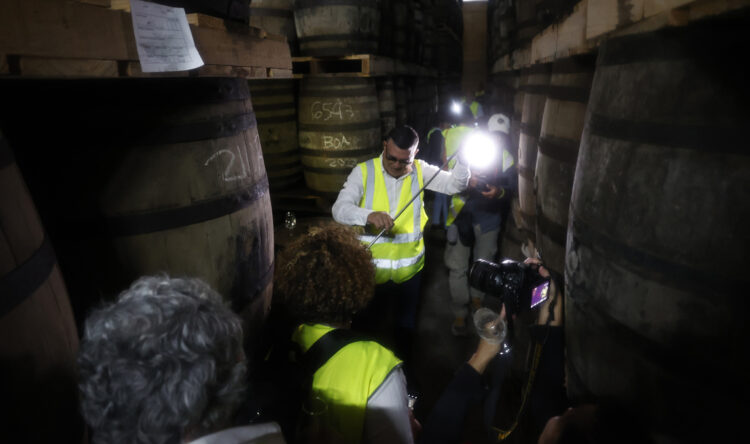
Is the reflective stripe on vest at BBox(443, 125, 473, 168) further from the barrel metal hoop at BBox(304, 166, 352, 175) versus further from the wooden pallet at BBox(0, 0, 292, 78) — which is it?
the wooden pallet at BBox(0, 0, 292, 78)

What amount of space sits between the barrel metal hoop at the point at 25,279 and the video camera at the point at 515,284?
144cm

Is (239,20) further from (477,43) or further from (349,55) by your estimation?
(477,43)

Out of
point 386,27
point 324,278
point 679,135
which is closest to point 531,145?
point 679,135

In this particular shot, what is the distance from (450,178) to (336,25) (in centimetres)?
240

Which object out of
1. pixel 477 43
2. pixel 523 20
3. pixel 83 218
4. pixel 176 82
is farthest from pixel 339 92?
pixel 477 43

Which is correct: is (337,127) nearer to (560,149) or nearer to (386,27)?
(386,27)

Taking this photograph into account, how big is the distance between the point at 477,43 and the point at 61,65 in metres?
11.9

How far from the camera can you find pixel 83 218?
1.31 m

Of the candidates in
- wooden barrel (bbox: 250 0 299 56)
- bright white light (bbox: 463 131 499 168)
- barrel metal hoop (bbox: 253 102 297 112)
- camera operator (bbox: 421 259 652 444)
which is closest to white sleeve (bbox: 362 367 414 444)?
camera operator (bbox: 421 259 652 444)

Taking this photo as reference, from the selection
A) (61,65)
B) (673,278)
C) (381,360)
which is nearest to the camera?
(61,65)

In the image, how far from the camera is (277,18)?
4742mm

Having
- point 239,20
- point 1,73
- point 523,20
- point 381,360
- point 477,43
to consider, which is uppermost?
point 477,43

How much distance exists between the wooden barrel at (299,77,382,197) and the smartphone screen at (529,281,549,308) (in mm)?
3240

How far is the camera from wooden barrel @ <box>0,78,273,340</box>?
4.09 ft
